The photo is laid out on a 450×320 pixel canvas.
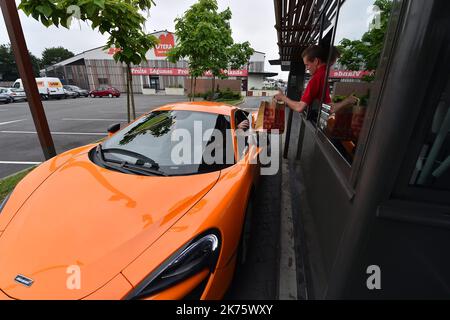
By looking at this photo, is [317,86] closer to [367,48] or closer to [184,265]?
[367,48]

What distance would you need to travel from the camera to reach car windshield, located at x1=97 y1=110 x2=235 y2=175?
2076 mm

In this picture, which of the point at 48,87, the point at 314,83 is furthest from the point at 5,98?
the point at 314,83

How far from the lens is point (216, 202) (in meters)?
1.68

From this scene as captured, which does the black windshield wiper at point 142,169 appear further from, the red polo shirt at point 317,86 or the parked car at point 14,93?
the parked car at point 14,93

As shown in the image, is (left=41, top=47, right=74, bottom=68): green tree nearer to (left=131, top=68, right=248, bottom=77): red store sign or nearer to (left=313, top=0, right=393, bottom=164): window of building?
(left=131, top=68, right=248, bottom=77): red store sign

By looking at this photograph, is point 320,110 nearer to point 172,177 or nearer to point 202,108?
point 202,108

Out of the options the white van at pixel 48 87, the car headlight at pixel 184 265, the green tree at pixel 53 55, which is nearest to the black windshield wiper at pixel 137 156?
the car headlight at pixel 184 265

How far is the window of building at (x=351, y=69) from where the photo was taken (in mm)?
1524

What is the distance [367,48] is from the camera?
1745mm

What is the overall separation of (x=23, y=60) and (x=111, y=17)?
1389 mm

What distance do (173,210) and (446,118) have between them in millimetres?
1620

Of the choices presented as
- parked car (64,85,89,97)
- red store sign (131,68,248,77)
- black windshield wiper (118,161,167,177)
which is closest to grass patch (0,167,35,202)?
black windshield wiper (118,161,167,177)

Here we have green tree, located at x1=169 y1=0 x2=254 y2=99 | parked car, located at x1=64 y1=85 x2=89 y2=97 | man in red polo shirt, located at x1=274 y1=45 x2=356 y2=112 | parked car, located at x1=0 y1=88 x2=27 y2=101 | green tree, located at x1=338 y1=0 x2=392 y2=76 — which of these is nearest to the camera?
green tree, located at x1=338 y1=0 x2=392 y2=76

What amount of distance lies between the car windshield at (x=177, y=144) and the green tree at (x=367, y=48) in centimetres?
140
